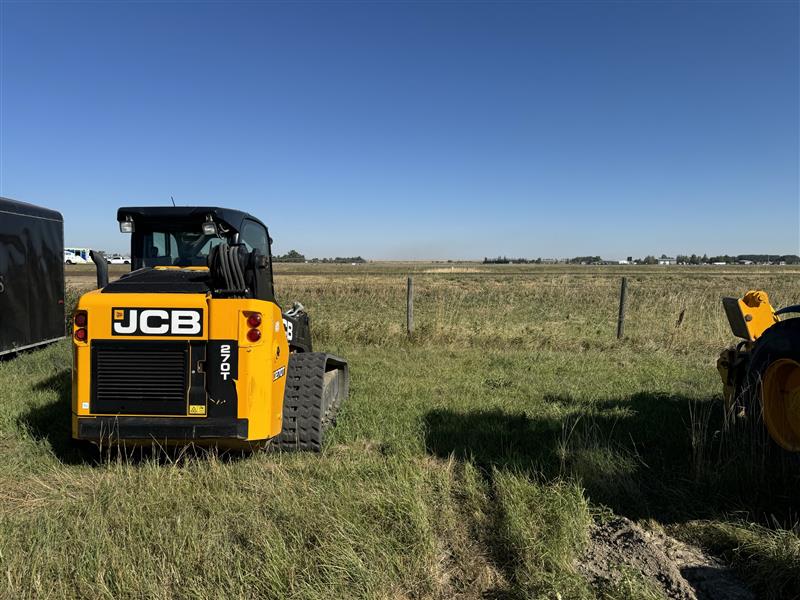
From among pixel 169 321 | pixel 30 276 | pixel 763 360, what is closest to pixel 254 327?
pixel 169 321

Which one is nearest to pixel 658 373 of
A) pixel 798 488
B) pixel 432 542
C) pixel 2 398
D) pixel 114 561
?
pixel 798 488

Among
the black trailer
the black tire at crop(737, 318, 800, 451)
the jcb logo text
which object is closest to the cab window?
the jcb logo text

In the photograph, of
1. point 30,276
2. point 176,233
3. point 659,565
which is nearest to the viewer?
point 659,565

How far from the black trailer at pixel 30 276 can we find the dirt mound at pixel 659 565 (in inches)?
375

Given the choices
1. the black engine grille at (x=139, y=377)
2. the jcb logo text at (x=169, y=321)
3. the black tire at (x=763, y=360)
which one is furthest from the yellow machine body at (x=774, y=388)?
the black engine grille at (x=139, y=377)

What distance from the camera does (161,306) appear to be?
12.3ft

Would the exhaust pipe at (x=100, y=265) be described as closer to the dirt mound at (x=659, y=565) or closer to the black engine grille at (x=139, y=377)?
the black engine grille at (x=139, y=377)

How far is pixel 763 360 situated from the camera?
12.4 ft

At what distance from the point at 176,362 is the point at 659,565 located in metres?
3.27

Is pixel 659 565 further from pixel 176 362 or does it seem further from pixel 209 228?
pixel 209 228

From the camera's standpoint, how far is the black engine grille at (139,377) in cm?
376

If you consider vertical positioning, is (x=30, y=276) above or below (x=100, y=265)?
below

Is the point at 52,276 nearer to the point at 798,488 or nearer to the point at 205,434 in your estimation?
the point at 205,434

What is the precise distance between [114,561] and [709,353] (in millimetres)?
9721
